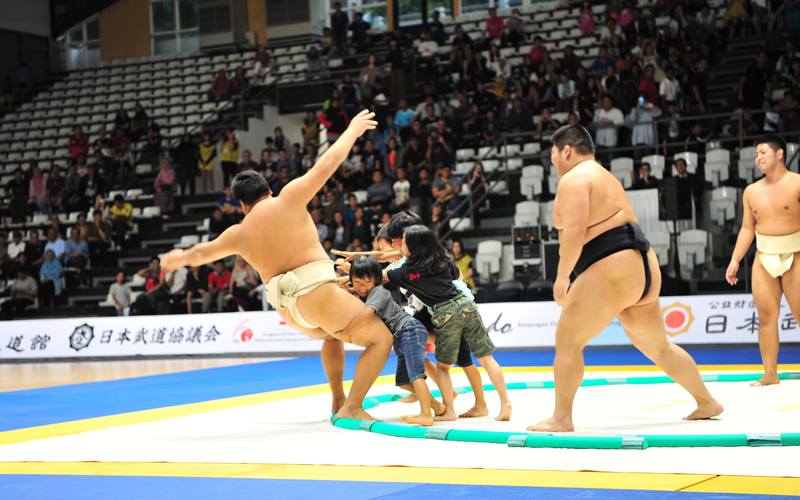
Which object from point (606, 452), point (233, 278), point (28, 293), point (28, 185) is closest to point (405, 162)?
point (233, 278)

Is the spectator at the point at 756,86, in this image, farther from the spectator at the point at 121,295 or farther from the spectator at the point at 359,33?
the spectator at the point at 121,295

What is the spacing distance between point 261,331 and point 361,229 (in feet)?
8.96

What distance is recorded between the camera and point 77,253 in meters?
16.7

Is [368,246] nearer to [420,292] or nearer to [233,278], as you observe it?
[233,278]

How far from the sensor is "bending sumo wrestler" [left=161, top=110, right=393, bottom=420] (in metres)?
4.74

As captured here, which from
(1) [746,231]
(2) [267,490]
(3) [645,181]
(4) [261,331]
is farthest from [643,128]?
(2) [267,490]

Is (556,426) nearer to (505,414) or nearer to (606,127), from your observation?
(505,414)

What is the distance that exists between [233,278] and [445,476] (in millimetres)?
11047

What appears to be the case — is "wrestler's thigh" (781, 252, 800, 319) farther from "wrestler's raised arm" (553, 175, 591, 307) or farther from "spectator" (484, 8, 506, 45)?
"spectator" (484, 8, 506, 45)

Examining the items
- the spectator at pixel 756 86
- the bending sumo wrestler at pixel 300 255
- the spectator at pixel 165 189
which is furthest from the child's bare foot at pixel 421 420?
the spectator at pixel 165 189

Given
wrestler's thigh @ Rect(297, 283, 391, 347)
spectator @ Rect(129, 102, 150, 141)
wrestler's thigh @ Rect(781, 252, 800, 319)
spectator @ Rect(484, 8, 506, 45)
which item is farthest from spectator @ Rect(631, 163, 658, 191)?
spectator @ Rect(129, 102, 150, 141)

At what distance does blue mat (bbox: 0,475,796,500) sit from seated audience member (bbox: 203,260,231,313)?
10516 millimetres

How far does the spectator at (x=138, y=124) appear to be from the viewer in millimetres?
20969

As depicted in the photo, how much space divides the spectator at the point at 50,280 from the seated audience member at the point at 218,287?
3938 millimetres
